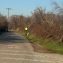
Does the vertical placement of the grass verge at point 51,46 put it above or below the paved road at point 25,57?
below

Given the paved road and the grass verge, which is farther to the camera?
the grass verge

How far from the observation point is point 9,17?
164500 millimetres

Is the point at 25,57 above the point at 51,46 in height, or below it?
above

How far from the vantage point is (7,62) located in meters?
16.2

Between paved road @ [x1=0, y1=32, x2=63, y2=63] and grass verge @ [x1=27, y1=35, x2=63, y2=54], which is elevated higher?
paved road @ [x1=0, y1=32, x2=63, y2=63]

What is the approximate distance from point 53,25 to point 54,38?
1.78 metres

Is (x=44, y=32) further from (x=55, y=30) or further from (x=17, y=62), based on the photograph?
(x=17, y=62)

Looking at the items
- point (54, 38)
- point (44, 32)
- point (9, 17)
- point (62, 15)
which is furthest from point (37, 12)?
point (9, 17)

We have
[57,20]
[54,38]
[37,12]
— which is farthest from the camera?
→ [37,12]

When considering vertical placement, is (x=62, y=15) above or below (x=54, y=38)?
above

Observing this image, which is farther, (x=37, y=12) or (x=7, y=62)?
(x=37, y=12)

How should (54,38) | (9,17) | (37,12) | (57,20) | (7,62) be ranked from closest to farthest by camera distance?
(7,62) → (57,20) → (54,38) → (37,12) → (9,17)

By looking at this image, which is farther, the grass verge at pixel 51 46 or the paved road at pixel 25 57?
the grass verge at pixel 51 46

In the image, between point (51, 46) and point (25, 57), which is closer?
point (25, 57)
